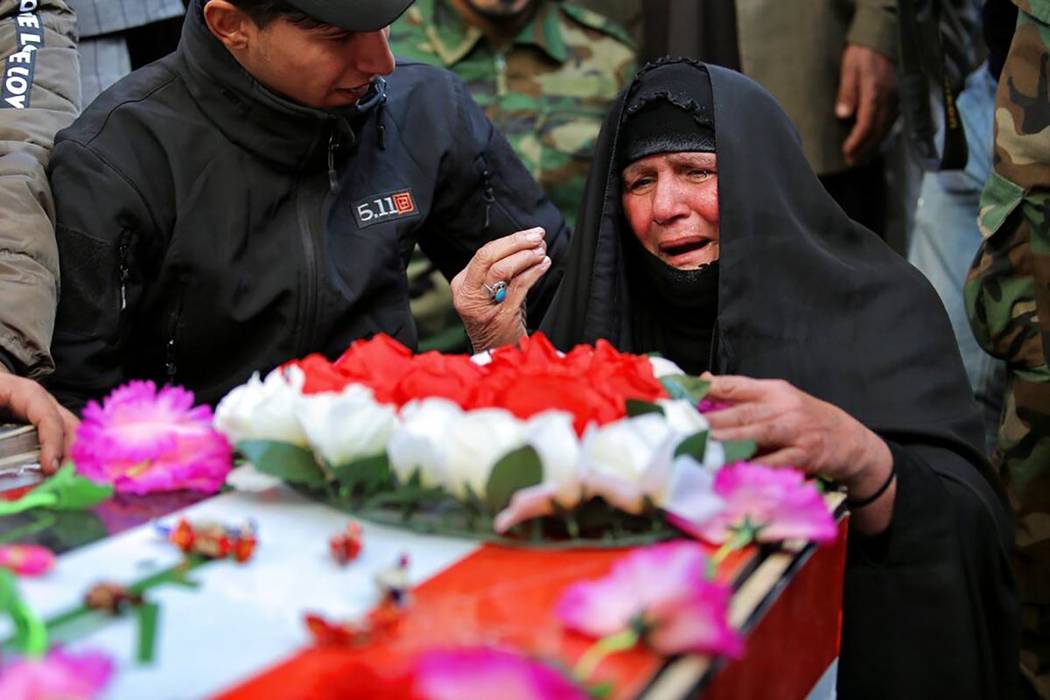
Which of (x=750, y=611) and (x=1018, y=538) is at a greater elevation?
(x=750, y=611)

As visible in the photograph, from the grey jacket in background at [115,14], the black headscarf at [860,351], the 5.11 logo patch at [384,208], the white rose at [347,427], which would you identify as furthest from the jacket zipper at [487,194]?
the white rose at [347,427]

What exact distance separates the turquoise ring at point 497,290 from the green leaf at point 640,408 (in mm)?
1031

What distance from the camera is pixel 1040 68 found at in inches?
120

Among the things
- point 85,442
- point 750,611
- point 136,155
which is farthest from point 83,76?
point 750,611

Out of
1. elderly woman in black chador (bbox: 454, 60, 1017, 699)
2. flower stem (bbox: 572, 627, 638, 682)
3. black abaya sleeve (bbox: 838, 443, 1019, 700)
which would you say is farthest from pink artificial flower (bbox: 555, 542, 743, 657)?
black abaya sleeve (bbox: 838, 443, 1019, 700)

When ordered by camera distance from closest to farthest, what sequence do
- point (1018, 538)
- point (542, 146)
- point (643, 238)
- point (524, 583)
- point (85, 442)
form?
point (524, 583)
point (85, 442)
point (643, 238)
point (1018, 538)
point (542, 146)

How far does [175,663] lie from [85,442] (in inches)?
27.1

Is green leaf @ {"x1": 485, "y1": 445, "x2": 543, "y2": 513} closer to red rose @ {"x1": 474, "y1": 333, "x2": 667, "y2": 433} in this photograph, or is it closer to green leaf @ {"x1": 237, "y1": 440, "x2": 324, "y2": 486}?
red rose @ {"x1": 474, "y1": 333, "x2": 667, "y2": 433}

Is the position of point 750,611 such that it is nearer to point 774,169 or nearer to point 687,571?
point 687,571

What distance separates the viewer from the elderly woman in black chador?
6.62 feet

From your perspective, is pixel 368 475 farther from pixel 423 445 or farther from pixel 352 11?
pixel 352 11

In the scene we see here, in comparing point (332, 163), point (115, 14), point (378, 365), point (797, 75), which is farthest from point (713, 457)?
point (797, 75)

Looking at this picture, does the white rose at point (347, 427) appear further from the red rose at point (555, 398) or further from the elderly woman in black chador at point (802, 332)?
the elderly woman in black chador at point (802, 332)

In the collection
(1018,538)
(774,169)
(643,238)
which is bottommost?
(1018,538)
